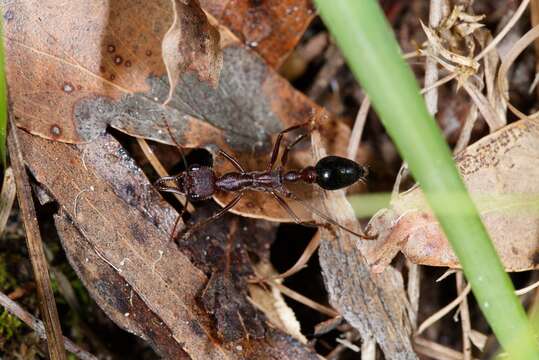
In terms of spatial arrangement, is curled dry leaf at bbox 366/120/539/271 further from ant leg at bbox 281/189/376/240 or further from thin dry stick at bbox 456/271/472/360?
thin dry stick at bbox 456/271/472/360

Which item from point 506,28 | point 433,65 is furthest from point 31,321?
point 506,28

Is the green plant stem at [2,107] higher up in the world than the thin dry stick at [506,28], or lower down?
Result: lower down

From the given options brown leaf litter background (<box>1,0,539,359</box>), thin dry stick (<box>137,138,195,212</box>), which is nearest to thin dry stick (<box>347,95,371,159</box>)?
brown leaf litter background (<box>1,0,539,359</box>)

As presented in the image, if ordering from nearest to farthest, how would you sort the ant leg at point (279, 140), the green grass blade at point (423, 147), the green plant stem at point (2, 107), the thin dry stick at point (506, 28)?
the green grass blade at point (423, 147) < the green plant stem at point (2, 107) < the thin dry stick at point (506, 28) < the ant leg at point (279, 140)

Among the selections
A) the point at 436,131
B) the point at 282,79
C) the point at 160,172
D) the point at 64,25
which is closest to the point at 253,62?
the point at 282,79

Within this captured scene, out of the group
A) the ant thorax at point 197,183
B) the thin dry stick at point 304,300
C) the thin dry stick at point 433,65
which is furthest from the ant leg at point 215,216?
the thin dry stick at point 433,65

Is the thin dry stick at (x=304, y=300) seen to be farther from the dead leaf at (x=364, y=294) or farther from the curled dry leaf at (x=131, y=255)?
the curled dry leaf at (x=131, y=255)
